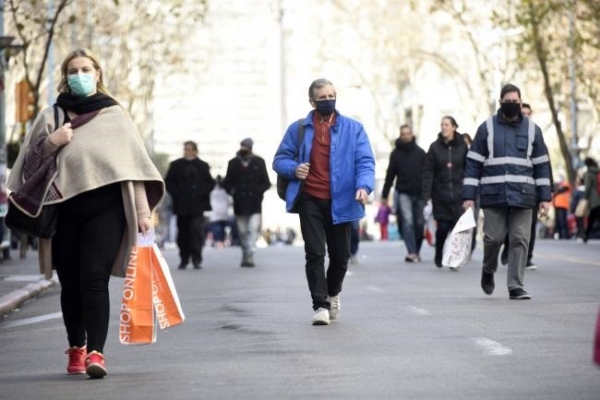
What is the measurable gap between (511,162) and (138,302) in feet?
20.2

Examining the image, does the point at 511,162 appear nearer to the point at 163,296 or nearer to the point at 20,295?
the point at 20,295

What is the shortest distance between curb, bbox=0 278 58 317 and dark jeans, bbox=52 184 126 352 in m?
5.74

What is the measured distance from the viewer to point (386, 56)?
63781 millimetres

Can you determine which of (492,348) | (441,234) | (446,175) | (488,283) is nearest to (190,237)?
(441,234)

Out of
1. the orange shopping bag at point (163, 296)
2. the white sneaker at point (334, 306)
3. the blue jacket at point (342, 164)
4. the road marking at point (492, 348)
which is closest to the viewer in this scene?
the orange shopping bag at point (163, 296)

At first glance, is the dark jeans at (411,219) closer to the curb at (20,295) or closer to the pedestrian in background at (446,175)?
the pedestrian in background at (446,175)

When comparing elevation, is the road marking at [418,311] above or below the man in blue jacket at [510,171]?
below

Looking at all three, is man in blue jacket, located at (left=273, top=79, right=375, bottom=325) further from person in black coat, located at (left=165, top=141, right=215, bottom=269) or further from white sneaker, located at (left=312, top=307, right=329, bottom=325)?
A: person in black coat, located at (left=165, top=141, right=215, bottom=269)

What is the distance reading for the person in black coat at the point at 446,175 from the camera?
23.6 m

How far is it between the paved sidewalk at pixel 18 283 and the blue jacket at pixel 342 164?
3.95 meters

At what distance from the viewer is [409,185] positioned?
25906mm

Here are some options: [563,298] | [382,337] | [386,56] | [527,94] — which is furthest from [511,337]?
Result: [527,94]

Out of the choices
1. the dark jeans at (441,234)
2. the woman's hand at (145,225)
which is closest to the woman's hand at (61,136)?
the woman's hand at (145,225)

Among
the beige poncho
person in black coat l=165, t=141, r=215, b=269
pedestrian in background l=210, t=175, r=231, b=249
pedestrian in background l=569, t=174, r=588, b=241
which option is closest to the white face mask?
the beige poncho
